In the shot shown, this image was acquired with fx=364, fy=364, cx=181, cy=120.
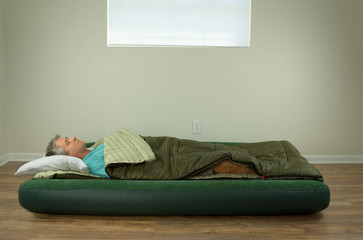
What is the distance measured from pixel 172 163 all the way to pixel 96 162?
528 mm

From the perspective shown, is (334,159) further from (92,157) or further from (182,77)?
(92,157)

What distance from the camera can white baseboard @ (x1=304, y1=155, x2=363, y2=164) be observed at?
372 cm

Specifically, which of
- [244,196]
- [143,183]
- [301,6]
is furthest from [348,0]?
[143,183]

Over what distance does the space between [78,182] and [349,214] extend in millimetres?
1745

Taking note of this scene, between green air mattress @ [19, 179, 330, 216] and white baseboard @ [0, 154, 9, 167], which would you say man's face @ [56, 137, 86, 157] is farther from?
white baseboard @ [0, 154, 9, 167]

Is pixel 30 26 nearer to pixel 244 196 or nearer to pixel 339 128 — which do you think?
pixel 244 196

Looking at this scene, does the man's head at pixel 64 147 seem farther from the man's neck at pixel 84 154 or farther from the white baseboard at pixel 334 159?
the white baseboard at pixel 334 159

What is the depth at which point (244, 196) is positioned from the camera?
7.32 ft

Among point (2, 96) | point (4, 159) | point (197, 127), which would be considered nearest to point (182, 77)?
point (197, 127)

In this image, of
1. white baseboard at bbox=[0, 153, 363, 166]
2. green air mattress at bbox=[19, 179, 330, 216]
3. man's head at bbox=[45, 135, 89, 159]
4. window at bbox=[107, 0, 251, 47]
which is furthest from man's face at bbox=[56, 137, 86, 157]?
window at bbox=[107, 0, 251, 47]

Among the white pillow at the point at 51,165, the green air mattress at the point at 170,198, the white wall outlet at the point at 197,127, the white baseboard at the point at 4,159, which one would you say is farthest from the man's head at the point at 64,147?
the white wall outlet at the point at 197,127

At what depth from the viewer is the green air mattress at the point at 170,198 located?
223cm

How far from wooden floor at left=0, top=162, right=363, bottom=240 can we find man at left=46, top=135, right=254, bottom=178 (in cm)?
31

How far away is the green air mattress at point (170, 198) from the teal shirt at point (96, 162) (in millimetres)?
215
